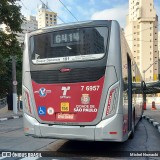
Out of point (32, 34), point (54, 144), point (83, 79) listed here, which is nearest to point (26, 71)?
point (32, 34)

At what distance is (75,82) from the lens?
7.11 metres

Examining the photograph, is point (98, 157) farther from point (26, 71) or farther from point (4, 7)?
point (4, 7)

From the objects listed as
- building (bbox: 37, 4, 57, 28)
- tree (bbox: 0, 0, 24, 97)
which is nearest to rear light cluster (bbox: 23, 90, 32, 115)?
tree (bbox: 0, 0, 24, 97)

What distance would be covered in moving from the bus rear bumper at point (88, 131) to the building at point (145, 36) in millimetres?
90331

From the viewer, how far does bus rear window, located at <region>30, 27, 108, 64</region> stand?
7.07m

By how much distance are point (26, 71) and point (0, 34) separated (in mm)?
9931

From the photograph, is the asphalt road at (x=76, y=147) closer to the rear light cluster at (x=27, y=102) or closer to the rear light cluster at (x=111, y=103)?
the rear light cluster at (x=27, y=102)

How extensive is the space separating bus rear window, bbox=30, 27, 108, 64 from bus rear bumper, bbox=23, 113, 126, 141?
160cm

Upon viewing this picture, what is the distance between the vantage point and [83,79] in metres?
7.04

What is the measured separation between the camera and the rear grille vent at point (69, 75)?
22.8 ft

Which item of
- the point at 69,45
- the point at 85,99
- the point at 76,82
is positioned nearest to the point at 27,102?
the point at 76,82

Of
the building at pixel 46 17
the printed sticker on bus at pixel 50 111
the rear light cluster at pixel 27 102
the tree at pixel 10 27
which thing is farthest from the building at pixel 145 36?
the printed sticker on bus at pixel 50 111

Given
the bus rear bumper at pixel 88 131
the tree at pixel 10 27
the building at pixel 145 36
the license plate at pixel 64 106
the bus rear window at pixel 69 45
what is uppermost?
the building at pixel 145 36

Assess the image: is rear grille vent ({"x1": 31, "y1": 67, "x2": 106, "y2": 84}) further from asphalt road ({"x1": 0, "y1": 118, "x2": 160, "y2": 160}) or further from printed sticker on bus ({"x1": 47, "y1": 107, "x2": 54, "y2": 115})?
asphalt road ({"x1": 0, "y1": 118, "x2": 160, "y2": 160})
